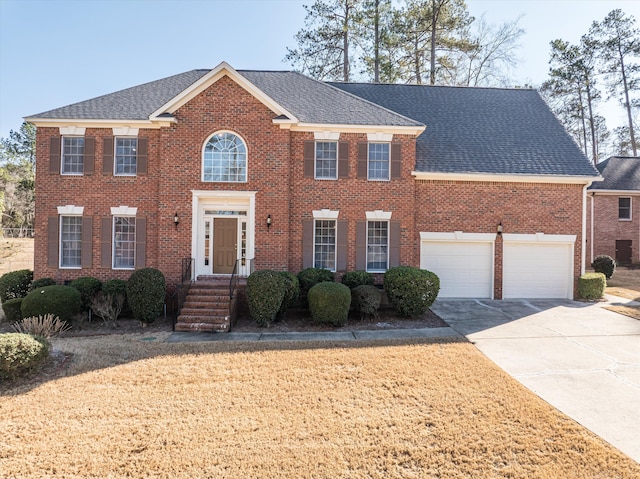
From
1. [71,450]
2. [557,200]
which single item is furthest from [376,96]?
[71,450]

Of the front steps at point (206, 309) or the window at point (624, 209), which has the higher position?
the window at point (624, 209)

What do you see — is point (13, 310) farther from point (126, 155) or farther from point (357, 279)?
point (357, 279)

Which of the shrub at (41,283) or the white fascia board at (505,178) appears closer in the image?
the shrub at (41,283)

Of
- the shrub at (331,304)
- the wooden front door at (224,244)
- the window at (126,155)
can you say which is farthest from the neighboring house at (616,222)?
the window at (126,155)

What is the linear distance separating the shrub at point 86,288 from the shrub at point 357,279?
7.93 m

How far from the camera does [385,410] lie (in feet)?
16.3

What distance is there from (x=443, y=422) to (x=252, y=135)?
9.76m

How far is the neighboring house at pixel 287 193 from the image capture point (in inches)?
433

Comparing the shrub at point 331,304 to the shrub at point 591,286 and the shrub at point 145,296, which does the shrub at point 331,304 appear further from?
the shrub at point 591,286

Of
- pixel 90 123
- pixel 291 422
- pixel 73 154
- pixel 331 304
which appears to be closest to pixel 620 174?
pixel 331 304

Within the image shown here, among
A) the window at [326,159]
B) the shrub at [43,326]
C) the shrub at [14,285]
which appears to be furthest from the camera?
the window at [326,159]

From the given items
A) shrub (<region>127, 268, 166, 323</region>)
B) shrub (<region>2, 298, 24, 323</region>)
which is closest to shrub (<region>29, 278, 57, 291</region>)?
shrub (<region>2, 298, 24, 323</region>)

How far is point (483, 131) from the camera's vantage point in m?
14.0

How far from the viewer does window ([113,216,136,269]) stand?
11.4m
